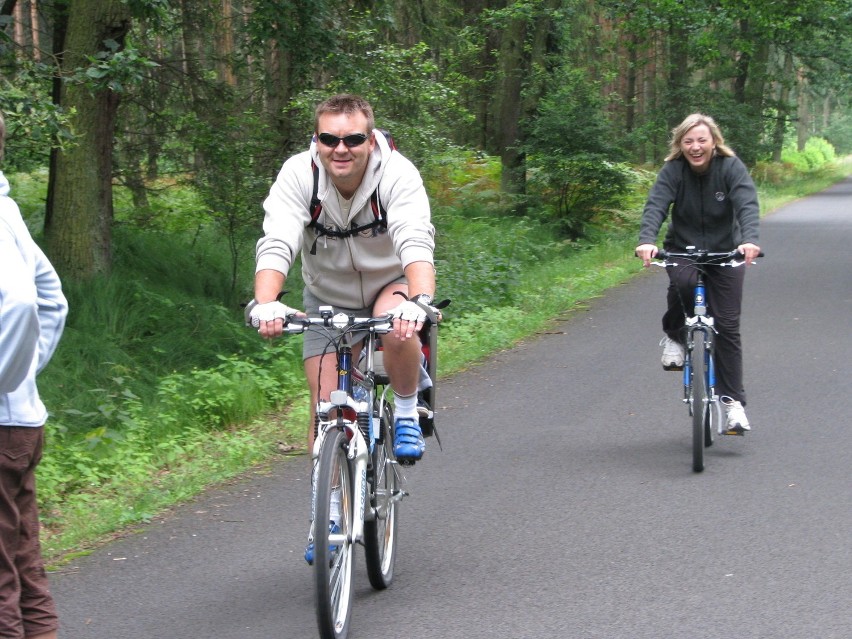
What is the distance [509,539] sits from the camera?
6.04 m

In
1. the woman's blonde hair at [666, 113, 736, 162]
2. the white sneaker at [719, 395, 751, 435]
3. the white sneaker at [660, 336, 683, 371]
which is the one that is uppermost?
the woman's blonde hair at [666, 113, 736, 162]

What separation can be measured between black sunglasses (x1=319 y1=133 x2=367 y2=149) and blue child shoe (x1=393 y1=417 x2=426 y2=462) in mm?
1261

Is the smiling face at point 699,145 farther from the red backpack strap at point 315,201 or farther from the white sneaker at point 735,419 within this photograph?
the red backpack strap at point 315,201

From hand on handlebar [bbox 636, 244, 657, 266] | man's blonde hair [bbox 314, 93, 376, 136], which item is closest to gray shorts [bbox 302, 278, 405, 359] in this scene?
man's blonde hair [bbox 314, 93, 376, 136]

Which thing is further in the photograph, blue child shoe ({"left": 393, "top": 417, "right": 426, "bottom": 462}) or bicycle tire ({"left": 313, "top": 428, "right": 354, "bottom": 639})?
blue child shoe ({"left": 393, "top": 417, "right": 426, "bottom": 462})

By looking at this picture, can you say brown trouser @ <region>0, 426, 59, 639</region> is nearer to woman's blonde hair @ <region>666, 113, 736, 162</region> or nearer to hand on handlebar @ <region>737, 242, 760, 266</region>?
hand on handlebar @ <region>737, 242, 760, 266</region>

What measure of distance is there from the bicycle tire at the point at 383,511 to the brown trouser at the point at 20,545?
1608mm

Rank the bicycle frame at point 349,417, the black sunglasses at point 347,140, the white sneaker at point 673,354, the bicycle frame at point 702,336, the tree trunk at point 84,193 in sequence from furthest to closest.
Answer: the tree trunk at point 84,193
the white sneaker at point 673,354
the bicycle frame at point 702,336
the black sunglasses at point 347,140
the bicycle frame at point 349,417

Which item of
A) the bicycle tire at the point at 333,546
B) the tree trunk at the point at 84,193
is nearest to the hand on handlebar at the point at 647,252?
the bicycle tire at the point at 333,546

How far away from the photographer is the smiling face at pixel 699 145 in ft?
24.9

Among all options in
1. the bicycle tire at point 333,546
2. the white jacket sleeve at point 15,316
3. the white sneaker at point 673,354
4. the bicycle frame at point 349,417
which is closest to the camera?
the white jacket sleeve at point 15,316

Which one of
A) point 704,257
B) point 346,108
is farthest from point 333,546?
point 704,257

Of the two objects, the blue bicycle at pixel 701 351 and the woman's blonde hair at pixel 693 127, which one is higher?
the woman's blonde hair at pixel 693 127

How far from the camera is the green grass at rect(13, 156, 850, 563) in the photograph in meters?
7.39
